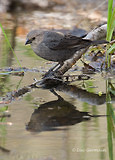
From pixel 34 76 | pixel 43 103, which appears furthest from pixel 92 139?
pixel 34 76

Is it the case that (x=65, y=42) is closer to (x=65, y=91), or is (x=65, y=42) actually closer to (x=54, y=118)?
(x=65, y=91)

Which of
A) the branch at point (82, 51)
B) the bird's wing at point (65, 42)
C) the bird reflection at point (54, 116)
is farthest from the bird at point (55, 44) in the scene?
the bird reflection at point (54, 116)

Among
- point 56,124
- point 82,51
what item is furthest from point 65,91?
point 56,124

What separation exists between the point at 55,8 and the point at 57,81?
9.57 meters

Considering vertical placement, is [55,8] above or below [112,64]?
above

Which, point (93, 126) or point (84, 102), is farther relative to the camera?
point (84, 102)

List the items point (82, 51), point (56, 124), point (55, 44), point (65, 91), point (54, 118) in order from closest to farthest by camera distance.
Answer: point (56, 124) → point (54, 118) → point (65, 91) → point (55, 44) → point (82, 51)

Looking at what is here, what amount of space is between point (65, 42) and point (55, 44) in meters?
0.16

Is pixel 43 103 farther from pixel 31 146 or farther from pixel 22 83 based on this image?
pixel 31 146

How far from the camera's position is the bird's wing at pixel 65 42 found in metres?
5.63

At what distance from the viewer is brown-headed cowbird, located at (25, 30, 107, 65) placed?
5.61 metres

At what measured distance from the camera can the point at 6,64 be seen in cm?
662

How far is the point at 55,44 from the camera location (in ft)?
18.7

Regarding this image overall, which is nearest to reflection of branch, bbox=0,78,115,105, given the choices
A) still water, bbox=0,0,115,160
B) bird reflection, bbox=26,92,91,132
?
still water, bbox=0,0,115,160
